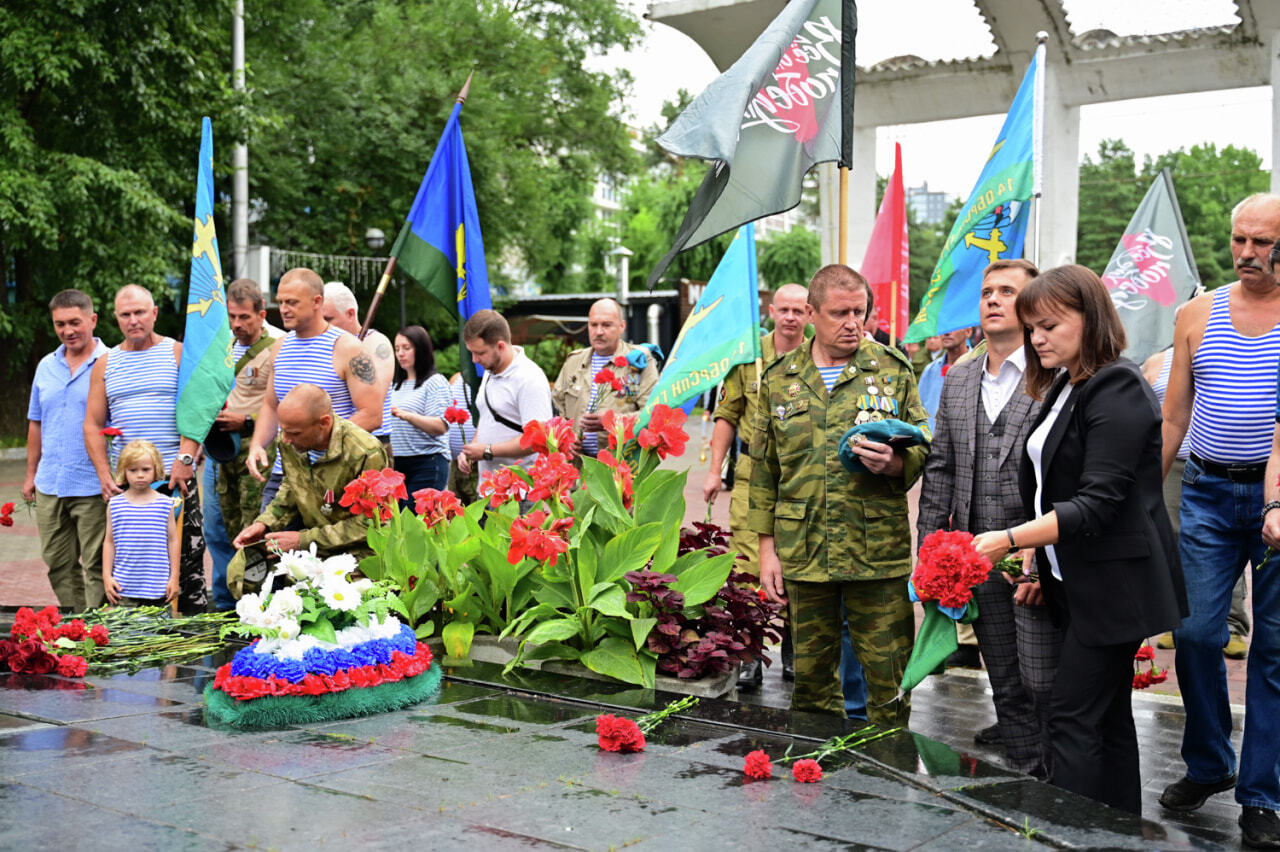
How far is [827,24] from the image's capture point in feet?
20.4

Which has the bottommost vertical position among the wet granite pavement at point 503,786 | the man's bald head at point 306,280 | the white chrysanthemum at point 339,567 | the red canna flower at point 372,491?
the wet granite pavement at point 503,786

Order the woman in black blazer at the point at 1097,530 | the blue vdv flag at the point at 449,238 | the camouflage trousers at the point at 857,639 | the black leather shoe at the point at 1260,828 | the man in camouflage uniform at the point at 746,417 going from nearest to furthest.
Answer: the woman in black blazer at the point at 1097,530, the black leather shoe at the point at 1260,828, the camouflage trousers at the point at 857,639, the man in camouflage uniform at the point at 746,417, the blue vdv flag at the point at 449,238

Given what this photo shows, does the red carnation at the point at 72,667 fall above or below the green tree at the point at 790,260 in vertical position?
below

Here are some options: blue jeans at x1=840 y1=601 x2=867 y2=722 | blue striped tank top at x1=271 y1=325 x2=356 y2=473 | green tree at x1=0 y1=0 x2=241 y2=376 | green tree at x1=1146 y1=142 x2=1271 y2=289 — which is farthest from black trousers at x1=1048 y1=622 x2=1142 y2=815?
green tree at x1=1146 y1=142 x2=1271 y2=289

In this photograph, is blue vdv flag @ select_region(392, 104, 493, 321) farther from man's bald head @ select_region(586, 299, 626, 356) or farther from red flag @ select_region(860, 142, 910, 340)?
red flag @ select_region(860, 142, 910, 340)

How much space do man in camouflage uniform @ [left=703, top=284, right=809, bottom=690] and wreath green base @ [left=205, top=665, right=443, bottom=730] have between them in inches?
82.6

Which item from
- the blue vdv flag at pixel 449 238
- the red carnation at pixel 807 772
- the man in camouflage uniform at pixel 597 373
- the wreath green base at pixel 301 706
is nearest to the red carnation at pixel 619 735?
the red carnation at pixel 807 772

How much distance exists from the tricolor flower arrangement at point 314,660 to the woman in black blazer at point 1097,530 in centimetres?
226

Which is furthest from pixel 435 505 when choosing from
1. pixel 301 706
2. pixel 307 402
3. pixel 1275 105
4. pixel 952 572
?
pixel 1275 105

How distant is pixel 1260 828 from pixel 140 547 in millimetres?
5489

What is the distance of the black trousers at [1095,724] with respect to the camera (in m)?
3.91

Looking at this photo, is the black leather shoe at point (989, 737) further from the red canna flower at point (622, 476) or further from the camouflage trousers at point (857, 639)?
the red canna flower at point (622, 476)

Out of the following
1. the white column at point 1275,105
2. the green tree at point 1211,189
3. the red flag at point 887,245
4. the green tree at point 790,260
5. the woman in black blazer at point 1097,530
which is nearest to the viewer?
the woman in black blazer at point 1097,530

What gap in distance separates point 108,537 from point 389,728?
3.26 metres
